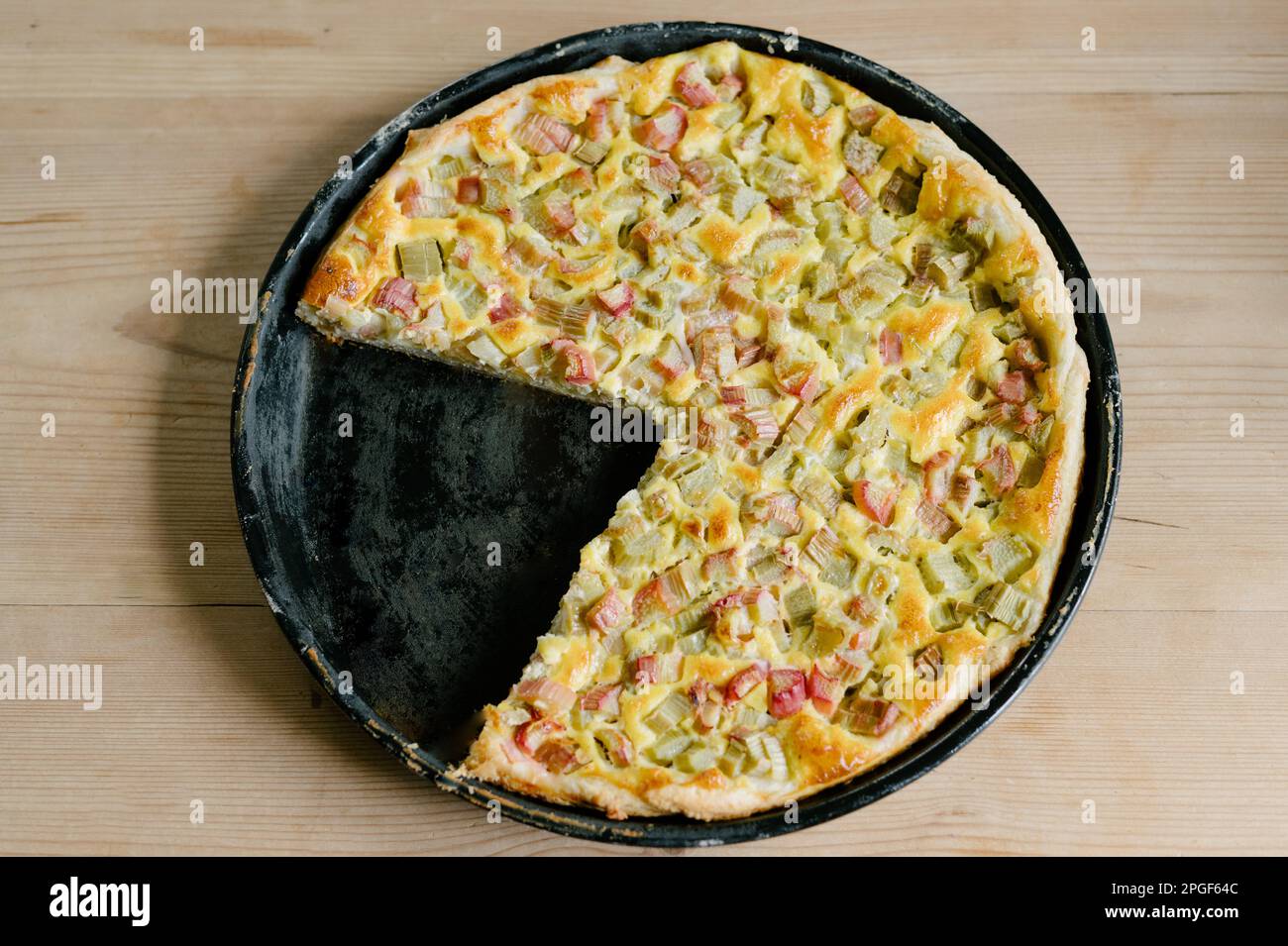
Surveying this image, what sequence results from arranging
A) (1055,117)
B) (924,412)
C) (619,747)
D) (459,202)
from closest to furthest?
(619,747), (924,412), (459,202), (1055,117)

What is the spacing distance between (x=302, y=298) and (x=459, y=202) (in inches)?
24.8

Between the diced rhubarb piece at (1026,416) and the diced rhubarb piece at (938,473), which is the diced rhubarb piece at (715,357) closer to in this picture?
the diced rhubarb piece at (938,473)

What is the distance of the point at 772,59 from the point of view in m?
4.09

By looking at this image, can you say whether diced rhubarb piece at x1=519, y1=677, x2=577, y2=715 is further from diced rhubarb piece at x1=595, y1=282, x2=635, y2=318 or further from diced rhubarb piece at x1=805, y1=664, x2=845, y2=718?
diced rhubarb piece at x1=595, y1=282, x2=635, y2=318

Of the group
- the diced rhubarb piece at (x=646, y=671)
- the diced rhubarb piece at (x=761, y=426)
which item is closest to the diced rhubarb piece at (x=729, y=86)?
the diced rhubarb piece at (x=761, y=426)

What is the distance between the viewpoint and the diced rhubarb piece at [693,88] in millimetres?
4078

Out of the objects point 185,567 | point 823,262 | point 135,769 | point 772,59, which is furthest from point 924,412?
point 135,769

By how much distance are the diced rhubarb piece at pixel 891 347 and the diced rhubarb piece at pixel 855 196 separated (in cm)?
47

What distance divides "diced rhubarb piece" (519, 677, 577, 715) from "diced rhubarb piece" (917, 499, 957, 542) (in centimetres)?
122

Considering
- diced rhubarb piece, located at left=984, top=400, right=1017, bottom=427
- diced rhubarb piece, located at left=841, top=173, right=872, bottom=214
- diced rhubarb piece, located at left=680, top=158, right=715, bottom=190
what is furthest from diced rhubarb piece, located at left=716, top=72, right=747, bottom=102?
→ diced rhubarb piece, located at left=984, top=400, right=1017, bottom=427

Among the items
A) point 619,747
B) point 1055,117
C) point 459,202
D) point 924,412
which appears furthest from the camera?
point 1055,117

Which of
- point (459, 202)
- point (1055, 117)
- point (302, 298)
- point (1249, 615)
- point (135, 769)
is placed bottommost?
point (135, 769)

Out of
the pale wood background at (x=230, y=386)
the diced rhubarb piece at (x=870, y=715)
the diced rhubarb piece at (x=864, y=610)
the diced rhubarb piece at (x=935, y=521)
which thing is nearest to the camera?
the diced rhubarb piece at (x=870, y=715)

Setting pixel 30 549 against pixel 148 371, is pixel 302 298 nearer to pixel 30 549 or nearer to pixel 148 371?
pixel 148 371
